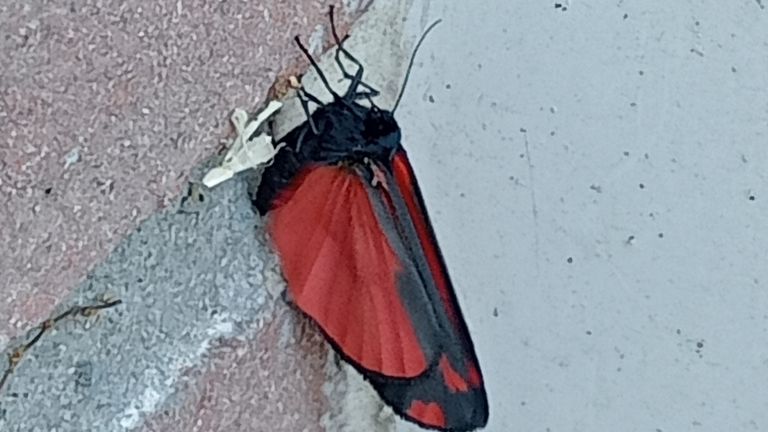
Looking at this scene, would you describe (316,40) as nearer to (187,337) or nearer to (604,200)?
(187,337)

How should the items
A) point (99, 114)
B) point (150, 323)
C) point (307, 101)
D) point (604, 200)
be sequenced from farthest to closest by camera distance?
point (604, 200), point (307, 101), point (150, 323), point (99, 114)

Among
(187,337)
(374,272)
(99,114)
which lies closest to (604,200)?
(374,272)

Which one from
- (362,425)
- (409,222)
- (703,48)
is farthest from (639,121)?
(362,425)

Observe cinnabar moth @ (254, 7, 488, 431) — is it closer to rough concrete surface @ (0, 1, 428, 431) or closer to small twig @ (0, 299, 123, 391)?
rough concrete surface @ (0, 1, 428, 431)

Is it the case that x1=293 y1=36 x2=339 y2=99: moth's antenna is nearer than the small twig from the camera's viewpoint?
→ No

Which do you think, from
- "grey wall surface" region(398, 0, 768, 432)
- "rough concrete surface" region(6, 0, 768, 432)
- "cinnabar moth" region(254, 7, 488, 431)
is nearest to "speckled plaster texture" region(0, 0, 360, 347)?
"rough concrete surface" region(6, 0, 768, 432)

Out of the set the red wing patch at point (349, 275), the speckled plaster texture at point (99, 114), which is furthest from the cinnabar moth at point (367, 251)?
the speckled plaster texture at point (99, 114)

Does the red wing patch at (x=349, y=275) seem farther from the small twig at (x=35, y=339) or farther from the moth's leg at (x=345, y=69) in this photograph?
the small twig at (x=35, y=339)
